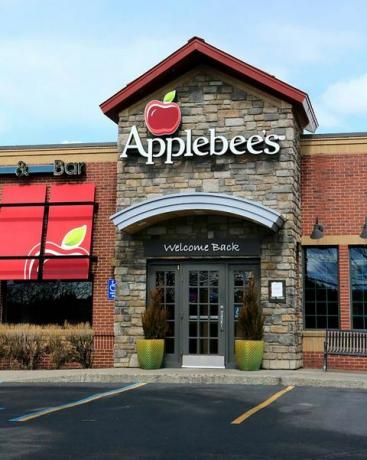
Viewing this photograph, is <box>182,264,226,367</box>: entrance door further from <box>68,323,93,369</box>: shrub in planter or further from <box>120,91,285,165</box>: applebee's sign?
<box>120,91,285,165</box>: applebee's sign

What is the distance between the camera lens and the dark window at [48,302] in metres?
17.5

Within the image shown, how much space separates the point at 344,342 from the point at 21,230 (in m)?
8.29

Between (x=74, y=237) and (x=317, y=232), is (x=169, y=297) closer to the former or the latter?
(x=74, y=237)

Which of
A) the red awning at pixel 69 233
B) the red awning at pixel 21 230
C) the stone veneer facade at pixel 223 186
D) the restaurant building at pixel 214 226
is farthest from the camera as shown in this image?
the red awning at pixel 21 230

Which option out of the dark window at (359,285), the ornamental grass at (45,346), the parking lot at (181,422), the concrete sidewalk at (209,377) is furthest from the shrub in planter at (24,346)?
the dark window at (359,285)

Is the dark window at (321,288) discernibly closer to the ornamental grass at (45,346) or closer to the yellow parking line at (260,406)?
the yellow parking line at (260,406)

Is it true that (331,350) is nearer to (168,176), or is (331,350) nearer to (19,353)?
(168,176)

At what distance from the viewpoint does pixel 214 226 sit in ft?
53.6

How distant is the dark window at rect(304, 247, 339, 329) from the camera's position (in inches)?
651

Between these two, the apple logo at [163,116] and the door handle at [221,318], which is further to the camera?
the apple logo at [163,116]

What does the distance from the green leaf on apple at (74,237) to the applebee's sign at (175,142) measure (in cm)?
218

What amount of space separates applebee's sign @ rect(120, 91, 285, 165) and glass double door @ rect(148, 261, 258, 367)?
2592mm

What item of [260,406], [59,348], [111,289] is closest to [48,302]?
[59,348]

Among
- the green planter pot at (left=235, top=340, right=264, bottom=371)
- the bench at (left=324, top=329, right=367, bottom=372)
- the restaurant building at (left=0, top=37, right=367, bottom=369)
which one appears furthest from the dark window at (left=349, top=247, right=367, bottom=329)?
the green planter pot at (left=235, top=340, right=264, bottom=371)
